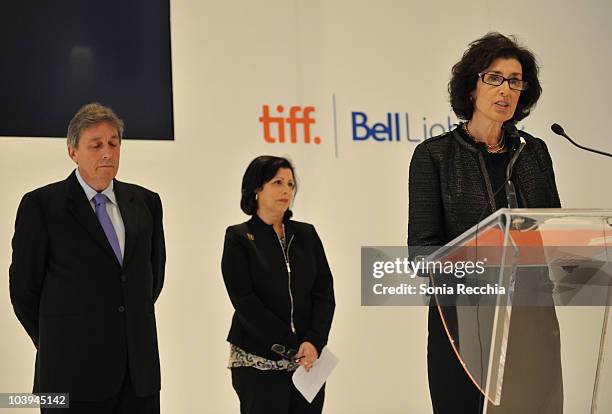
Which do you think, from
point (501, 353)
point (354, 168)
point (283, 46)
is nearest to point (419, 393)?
point (354, 168)

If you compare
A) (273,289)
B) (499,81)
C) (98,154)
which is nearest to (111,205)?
(98,154)

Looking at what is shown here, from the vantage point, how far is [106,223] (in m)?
2.89

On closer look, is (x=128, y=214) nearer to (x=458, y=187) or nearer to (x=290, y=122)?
(x=458, y=187)

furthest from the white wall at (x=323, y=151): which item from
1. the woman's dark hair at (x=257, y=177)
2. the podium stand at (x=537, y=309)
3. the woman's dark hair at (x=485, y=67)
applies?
the podium stand at (x=537, y=309)

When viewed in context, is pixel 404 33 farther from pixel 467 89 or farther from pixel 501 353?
pixel 501 353

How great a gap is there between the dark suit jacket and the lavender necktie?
37 millimetres

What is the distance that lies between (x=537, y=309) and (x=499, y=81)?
2.74 ft

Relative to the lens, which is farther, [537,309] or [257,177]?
[257,177]

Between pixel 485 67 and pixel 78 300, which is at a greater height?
pixel 485 67

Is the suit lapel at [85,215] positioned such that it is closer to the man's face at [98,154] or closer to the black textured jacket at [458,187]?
the man's face at [98,154]

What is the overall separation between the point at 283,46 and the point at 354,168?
32.2 inches

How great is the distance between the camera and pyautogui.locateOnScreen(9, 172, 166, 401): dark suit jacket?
272 centimetres

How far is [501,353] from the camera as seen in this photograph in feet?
5.66

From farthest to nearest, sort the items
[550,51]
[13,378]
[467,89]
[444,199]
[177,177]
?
1. [550,51]
2. [177,177]
3. [13,378]
4. [467,89]
5. [444,199]
